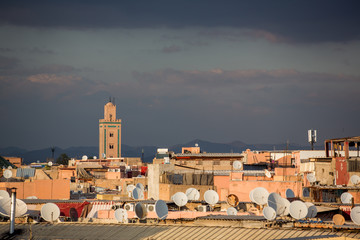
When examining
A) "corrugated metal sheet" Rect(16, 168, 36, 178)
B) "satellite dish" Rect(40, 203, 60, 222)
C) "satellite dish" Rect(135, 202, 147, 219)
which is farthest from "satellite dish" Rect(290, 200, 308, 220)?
"corrugated metal sheet" Rect(16, 168, 36, 178)

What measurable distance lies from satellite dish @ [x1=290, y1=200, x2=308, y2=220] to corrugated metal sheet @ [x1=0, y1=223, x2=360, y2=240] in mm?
→ 3274

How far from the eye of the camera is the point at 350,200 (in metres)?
35.5

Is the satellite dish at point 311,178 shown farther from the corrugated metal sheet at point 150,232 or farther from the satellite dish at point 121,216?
the corrugated metal sheet at point 150,232

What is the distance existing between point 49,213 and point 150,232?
5294mm

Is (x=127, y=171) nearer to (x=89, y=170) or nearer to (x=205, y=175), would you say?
(x=89, y=170)

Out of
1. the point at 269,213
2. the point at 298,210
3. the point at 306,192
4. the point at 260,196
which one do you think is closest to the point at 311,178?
the point at 306,192

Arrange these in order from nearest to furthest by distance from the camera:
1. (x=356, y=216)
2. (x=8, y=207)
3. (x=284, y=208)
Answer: (x=356, y=216)
(x=8, y=207)
(x=284, y=208)

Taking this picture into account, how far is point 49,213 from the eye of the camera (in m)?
28.2

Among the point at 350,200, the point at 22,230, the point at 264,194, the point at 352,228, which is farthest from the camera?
the point at 350,200

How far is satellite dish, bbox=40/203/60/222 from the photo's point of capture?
92.3 feet

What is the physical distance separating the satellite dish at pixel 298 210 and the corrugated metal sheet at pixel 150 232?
3274mm

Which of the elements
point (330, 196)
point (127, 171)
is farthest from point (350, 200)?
point (127, 171)

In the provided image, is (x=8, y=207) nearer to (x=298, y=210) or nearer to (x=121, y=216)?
(x=121, y=216)

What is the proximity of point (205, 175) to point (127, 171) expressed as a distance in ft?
86.0
